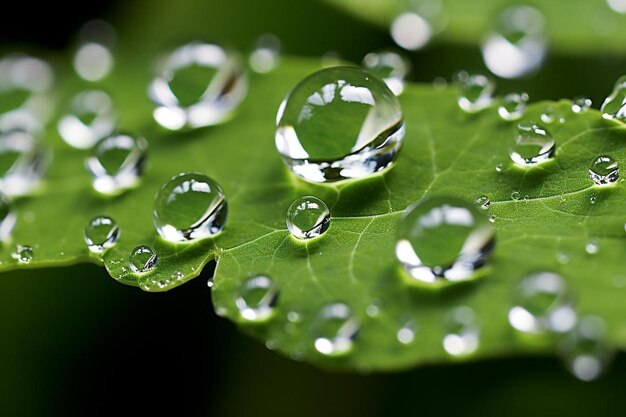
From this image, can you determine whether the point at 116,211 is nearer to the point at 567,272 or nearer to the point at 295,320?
the point at 295,320

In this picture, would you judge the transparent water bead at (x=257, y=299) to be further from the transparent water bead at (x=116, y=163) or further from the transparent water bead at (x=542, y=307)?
the transparent water bead at (x=116, y=163)

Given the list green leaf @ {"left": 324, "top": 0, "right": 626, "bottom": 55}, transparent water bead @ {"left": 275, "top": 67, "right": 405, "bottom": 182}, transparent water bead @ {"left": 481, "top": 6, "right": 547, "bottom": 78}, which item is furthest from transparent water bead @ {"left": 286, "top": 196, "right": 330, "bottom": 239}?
green leaf @ {"left": 324, "top": 0, "right": 626, "bottom": 55}

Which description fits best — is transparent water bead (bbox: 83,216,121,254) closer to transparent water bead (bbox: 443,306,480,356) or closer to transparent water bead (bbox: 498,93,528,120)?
transparent water bead (bbox: 443,306,480,356)

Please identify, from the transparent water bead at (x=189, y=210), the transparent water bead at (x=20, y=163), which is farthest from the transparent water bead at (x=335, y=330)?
the transparent water bead at (x=20, y=163)

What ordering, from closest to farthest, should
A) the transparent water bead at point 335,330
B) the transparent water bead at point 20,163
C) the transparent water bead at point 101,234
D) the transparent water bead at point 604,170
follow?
the transparent water bead at point 335,330
the transparent water bead at point 604,170
the transparent water bead at point 101,234
the transparent water bead at point 20,163

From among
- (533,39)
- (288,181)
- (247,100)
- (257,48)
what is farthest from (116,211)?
(533,39)

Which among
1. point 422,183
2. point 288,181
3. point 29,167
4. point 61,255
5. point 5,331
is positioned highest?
point 422,183
